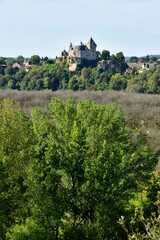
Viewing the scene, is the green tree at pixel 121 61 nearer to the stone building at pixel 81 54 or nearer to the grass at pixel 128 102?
the stone building at pixel 81 54

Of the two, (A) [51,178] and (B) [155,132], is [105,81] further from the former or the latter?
(A) [51,178]

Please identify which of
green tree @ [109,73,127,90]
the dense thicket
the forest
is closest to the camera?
green tree @ [109,73,127,90]

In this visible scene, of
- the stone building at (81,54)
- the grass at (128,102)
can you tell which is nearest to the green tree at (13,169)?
the grass at (128,102)

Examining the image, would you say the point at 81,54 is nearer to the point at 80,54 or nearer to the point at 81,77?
the point at 80,54

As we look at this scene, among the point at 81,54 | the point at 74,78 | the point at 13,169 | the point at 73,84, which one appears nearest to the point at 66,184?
the point at 13,169

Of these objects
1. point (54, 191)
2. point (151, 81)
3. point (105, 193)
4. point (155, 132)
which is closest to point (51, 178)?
point (54, 191)

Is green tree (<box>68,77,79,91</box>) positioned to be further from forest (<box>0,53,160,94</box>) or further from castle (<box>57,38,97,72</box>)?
castle (<box>57,38,97,72</box>)

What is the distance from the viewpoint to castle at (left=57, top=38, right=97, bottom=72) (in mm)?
99312

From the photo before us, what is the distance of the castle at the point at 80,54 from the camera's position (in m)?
99.3

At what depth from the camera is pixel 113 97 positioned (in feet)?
205

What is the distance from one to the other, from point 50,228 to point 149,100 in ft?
163

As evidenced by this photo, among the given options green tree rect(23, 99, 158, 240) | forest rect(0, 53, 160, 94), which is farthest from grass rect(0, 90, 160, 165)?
green tree rect(23, 99, 158, 240)

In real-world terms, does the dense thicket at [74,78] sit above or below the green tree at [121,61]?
below

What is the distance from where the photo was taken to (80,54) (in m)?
102
